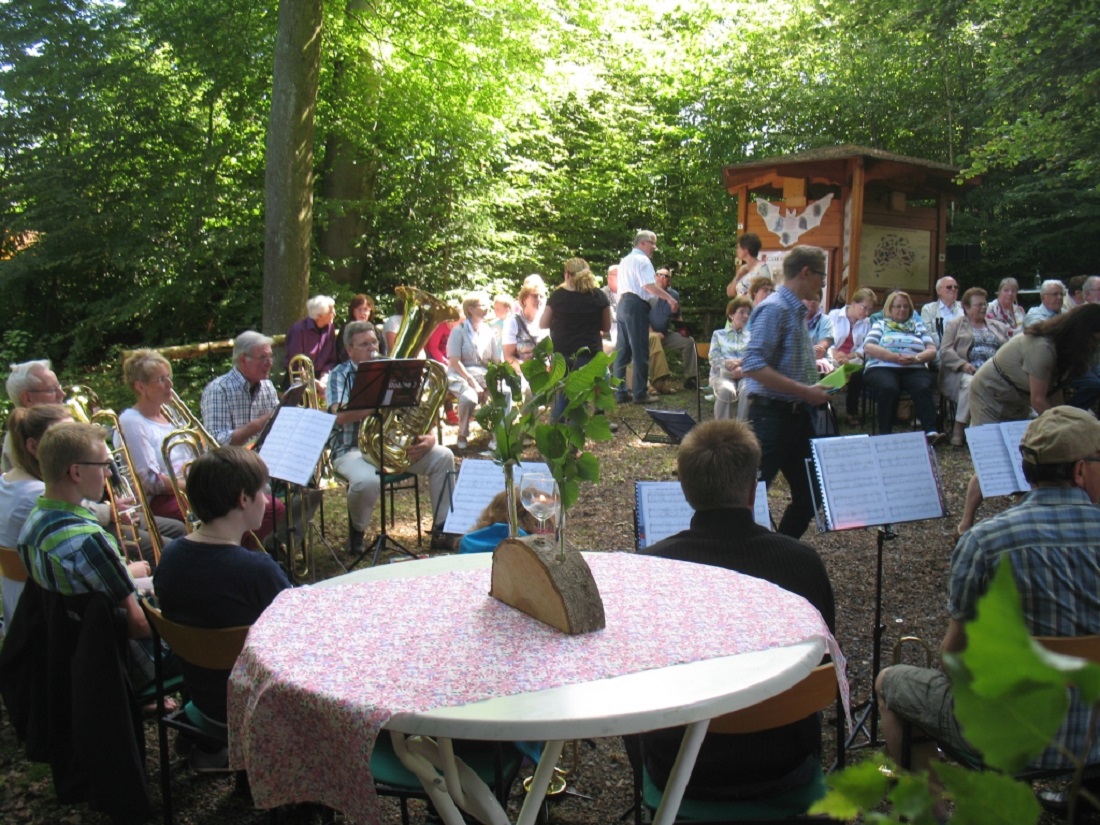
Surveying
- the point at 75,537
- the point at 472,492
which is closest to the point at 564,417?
the point at 75,537

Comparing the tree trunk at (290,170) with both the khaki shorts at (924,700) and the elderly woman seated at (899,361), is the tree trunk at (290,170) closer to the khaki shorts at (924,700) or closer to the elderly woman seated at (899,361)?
the elderly woman seated at (899,361)

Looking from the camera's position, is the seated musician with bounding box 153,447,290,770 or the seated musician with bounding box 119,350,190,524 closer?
the seated musician with bounding box 153,447,290,770

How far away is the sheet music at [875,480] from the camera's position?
336 centimetres

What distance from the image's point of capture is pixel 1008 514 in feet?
8.39

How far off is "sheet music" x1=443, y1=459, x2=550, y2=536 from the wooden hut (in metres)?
7.59

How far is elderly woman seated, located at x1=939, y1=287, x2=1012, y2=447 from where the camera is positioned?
8.84 metres

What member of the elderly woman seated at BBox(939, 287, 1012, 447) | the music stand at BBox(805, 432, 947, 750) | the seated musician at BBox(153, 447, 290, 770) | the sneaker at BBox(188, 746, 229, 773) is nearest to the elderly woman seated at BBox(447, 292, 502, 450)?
the elderly woman seated at BBox(939, 287, 1012, 447)

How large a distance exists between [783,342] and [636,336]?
18.9 feet

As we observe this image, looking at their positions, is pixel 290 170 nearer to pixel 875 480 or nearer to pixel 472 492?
pixel 472 492

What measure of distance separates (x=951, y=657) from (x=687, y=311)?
50.3ft

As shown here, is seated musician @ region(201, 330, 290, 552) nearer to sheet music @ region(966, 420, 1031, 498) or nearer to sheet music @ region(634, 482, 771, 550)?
sheet music @ region(634, 482, 771, 550)

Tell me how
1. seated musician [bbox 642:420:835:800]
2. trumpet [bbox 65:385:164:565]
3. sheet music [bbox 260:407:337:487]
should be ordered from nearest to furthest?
seated musician [bbox 642:420:835:800] → trumpet [bbox 65:385:164:565] → sheet music [bbox 260:407:337:487]

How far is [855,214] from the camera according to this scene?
36.5 feet

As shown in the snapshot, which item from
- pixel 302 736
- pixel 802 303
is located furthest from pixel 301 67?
pixel 302 736
